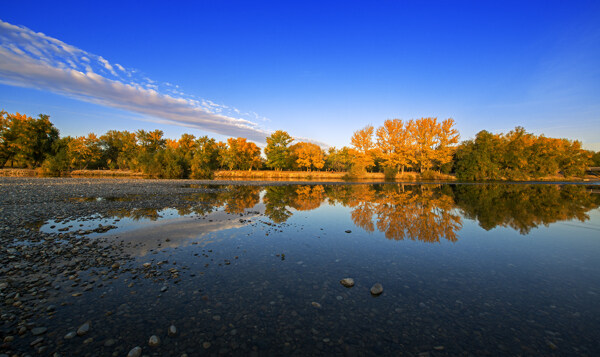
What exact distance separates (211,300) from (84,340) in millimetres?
2480

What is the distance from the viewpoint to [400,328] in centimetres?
509

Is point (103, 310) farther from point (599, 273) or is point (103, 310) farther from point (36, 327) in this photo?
point (599, 273)

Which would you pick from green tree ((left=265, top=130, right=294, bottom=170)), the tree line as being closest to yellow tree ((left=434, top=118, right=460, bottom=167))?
the tree line

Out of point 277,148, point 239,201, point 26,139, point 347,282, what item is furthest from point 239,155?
point 347,282

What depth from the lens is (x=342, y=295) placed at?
21.6 ft

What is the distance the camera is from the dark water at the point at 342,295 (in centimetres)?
464

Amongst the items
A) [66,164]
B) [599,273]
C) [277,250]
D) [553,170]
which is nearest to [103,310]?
[277,250]

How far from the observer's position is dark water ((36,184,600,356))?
4641mm

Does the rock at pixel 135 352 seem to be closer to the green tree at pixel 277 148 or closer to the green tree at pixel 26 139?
the green tree at pixel 277 148

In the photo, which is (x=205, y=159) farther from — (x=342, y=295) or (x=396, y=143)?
(x=342, y=295)

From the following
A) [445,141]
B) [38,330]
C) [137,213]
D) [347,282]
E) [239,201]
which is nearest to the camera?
[38,330]

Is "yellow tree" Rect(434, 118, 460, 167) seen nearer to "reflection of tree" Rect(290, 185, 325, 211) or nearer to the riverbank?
the riverbank

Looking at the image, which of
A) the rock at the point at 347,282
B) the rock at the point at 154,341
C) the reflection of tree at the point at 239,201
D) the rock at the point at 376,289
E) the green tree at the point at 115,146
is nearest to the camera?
the rock at the point at 154,341

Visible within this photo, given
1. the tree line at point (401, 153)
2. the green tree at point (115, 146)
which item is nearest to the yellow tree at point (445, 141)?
the tree line at point (401, 153)
